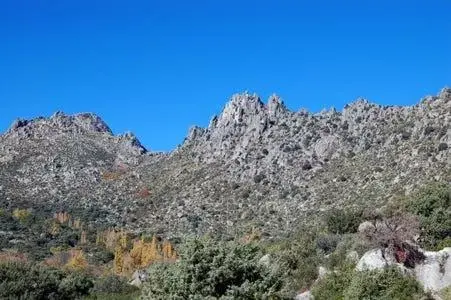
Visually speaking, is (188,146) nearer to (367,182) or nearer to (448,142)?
(367,182)

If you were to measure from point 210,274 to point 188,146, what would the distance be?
71.1 m

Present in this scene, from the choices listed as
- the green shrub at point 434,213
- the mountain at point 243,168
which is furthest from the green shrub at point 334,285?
the mountain at point 243,168

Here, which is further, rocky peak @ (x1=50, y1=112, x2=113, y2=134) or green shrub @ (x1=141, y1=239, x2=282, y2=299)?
rocky peak @ (x1=50, y1=112, x2=113, y2=134)

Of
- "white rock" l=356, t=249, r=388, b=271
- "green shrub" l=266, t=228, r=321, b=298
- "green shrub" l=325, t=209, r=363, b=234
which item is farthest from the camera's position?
"green shrub" l=325, t=209, r=363, b=234

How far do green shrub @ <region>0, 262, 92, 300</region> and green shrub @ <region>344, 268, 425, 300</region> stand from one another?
2138cm

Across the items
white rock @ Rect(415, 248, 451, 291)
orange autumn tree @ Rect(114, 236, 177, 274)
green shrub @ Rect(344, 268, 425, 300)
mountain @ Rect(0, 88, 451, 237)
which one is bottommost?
green shrub @ Rect(344, 268, 425, 300)

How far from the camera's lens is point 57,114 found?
344 ft

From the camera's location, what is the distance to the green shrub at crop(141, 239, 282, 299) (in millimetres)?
17391

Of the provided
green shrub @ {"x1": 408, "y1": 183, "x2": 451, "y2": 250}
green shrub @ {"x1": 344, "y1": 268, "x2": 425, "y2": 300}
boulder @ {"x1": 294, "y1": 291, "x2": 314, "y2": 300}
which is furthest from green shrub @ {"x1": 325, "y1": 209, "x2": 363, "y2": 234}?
green shrub @ {"x1": 344, "y1": 268, "x2": 425, "y2": 300}

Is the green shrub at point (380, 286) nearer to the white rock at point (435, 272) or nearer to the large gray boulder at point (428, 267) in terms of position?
the large gray boulder at point (428, 267)

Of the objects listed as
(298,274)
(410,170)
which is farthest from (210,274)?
(410,170)

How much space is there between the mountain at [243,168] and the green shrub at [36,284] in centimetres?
1873

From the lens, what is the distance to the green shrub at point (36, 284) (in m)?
35.2

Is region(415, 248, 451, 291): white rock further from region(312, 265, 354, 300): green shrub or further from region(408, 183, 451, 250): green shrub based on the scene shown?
region(408, 183, 451, 250): green shrub
